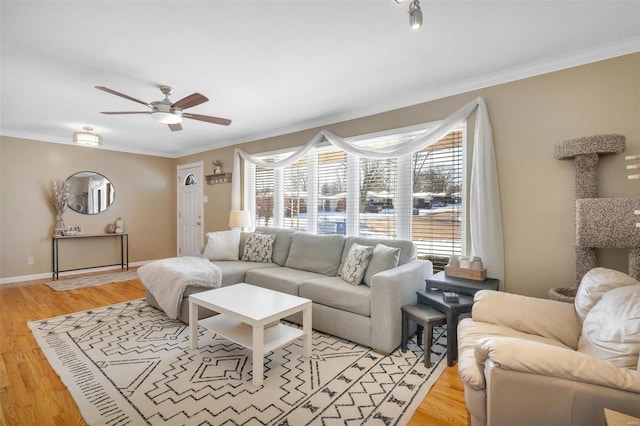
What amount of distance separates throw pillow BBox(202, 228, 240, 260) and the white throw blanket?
577mm

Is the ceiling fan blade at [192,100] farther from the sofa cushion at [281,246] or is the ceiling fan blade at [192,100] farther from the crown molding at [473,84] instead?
the sofa cushion at [281,246]

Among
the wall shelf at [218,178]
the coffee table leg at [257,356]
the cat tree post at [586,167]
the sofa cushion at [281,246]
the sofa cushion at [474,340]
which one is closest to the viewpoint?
the sofa cushion at [474,340]

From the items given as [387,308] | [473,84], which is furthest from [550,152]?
[387,308]

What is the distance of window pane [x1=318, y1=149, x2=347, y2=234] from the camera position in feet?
13.3

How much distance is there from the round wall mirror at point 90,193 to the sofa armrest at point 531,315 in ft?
21.4

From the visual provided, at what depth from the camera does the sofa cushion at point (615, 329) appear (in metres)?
1.27

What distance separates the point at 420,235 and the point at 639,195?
5.75 ft

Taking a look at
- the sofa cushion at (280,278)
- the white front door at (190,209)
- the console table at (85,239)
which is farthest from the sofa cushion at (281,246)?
the console table at (85,239)

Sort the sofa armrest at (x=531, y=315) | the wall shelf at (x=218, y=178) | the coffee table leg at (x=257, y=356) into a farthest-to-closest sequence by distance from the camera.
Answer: the wall shelf at (x=218, y=178) < the coffee table leg at (x=257, y=356) < the sofa armrest at (x=531, y=315)

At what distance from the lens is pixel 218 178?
5.71m

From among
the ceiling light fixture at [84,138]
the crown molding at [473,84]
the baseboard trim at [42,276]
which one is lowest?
the baseboard trim at [42,276]

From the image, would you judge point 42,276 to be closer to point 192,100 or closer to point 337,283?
point 192,100

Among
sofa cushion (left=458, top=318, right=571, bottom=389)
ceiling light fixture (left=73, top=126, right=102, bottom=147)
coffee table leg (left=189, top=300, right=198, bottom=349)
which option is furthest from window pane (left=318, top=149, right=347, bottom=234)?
ceiling light fixture (left=73, top=126, right=102, bottom=147)

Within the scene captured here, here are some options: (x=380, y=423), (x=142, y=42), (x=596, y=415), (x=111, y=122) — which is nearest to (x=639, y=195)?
(x=596, y=415)
